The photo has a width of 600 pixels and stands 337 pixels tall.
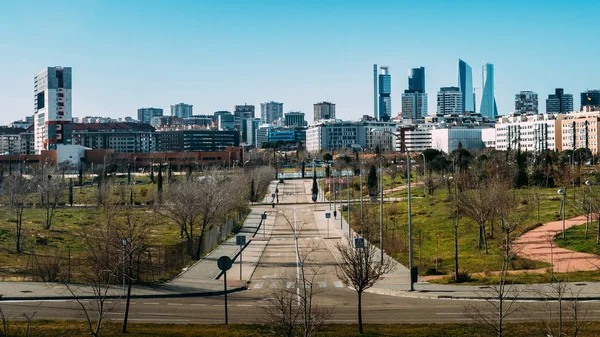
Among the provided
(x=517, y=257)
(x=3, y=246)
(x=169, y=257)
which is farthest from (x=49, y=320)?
(x=3, y=246)

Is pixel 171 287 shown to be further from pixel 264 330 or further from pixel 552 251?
pixel 552 251

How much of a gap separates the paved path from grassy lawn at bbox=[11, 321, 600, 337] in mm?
Answer: 13354

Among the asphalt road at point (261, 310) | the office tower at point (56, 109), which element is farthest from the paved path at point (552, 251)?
the office tower at point (56, 109)

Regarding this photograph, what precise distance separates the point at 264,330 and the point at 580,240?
27.5 m

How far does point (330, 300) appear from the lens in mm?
30906

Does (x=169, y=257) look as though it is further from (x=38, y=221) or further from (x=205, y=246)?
(x=38, y=221)

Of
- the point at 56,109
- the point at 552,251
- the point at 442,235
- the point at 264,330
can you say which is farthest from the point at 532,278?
the point at 56,109

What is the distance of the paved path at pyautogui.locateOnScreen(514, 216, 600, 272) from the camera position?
3791 centimetres

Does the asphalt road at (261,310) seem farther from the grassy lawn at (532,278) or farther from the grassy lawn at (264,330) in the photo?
the grassy lawn at (532,278)

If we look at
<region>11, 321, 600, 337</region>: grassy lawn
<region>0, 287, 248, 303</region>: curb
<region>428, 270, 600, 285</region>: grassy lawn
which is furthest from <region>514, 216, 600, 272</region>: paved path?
<region>0, 287, 248, 303</region>: curb

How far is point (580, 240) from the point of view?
146 feet

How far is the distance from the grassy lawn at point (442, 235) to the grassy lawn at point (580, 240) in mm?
3601

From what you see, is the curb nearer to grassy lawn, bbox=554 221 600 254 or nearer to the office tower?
grassy lawn, bbox=554 221 600 254

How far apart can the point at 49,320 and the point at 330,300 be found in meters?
10.8
